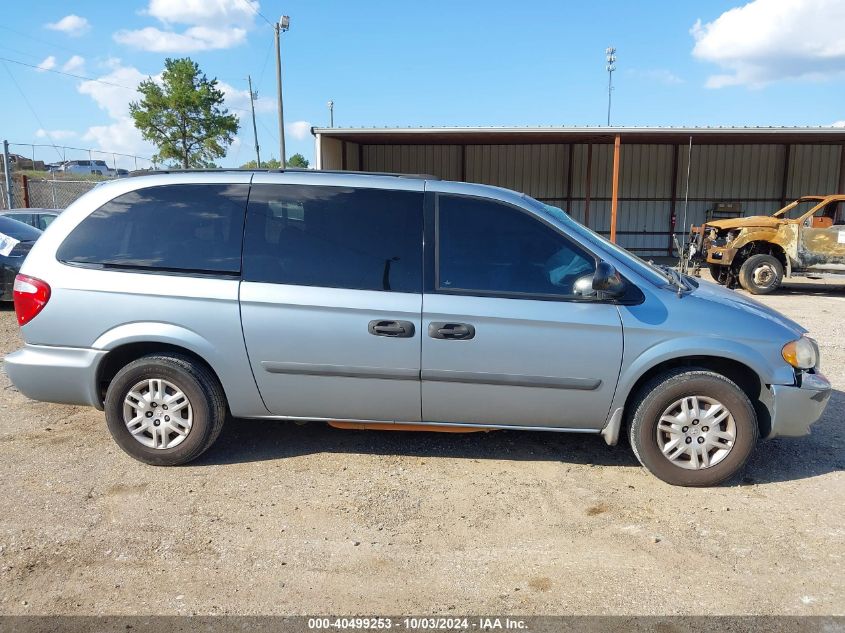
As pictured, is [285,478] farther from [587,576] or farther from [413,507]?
[587,576]

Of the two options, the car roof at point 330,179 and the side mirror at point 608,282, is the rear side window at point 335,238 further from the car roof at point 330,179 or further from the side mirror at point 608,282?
the side mirror at point 608,282

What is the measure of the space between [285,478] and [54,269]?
6.45ft

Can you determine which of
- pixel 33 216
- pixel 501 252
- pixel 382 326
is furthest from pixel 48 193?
pixel 501 252

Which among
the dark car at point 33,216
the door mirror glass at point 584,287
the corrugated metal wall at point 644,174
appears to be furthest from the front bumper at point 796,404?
the corrugated metal wall at point 644,174

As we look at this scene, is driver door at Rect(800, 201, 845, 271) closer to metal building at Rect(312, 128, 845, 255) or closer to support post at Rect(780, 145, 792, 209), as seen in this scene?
metal building at Rect(312, 128, 845, 255)

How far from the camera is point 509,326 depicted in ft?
12.4

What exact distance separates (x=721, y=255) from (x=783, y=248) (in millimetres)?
1123

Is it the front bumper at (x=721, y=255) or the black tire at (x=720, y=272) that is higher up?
the front bumper at (x=721, y=255)

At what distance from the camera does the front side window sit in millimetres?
3869

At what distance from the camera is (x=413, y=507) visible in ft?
12.1

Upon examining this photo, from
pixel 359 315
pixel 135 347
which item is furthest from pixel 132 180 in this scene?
pixel 359 315

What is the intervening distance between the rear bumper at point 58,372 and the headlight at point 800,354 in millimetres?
4181

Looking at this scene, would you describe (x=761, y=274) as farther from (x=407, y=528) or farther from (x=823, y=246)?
(x=407, y=528)

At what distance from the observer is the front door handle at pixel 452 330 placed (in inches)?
149
